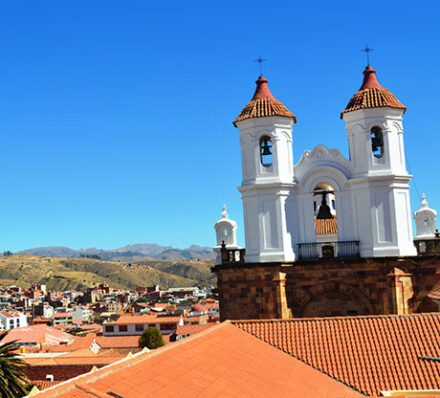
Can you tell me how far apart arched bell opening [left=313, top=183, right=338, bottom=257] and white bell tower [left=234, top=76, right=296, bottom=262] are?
1.50 m

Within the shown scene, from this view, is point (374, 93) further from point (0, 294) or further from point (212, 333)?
point (0, 294)

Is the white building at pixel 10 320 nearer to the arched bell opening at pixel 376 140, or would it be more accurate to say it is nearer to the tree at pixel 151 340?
the tree at pixel 151 340

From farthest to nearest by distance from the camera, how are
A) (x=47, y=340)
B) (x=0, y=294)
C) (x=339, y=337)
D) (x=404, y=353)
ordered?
(x=0, y=294) < (x=47, y=340) < (x=339, y=337) < (x=404, y=353)

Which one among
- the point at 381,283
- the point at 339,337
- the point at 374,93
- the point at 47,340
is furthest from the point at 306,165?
the point at 47,340

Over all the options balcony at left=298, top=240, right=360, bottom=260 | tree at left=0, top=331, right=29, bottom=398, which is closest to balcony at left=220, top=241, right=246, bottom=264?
balcony at left=298, top=240, right=360, bottom=260

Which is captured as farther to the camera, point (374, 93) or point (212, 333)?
point (374, 93)

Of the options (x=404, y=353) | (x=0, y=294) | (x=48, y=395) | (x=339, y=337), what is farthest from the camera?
(x=0, y=294)

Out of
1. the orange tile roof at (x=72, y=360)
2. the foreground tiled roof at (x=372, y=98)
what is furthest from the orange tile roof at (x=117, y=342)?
the foreground tiled roof at (x=372, y=98)

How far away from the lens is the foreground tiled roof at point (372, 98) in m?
22.2

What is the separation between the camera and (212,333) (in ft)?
55.3

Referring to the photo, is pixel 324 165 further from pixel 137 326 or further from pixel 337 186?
pixel 137 326

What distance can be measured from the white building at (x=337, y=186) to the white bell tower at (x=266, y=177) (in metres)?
0.04

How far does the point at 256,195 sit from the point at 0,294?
15144cm

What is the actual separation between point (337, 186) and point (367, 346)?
7.22 meters
